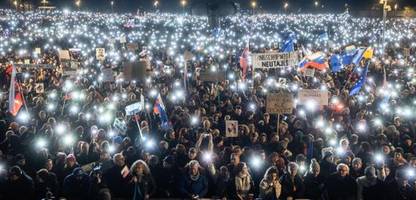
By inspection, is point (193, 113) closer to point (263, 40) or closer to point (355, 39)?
point (263, 40)

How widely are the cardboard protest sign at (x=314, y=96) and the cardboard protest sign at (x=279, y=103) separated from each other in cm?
158

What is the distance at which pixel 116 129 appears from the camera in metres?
14.3

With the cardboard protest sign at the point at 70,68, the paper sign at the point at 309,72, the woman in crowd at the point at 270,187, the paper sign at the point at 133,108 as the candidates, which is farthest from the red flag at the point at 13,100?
the paper sign at the point at 309,72

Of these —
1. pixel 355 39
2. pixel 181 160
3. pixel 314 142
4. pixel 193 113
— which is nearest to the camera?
pixel 181 160

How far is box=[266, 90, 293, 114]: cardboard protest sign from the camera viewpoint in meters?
14.0

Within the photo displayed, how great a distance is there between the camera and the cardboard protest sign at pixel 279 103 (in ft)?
45.8

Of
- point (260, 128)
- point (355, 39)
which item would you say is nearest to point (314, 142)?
point (260, 128)

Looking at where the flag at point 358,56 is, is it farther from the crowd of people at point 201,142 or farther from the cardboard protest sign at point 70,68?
the cardboard protest sign at point 70,68

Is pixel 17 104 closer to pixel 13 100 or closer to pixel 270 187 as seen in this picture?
pixel 13 100

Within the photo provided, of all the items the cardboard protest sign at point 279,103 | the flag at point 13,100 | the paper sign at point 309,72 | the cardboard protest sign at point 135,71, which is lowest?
the cardboard protest sign at point 279,103

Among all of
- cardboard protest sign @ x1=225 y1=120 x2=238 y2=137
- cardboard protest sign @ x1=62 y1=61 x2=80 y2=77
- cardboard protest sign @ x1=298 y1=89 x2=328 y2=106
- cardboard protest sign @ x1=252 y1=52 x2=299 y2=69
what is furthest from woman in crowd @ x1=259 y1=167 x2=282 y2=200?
cardboard protest sign @ x1=62 y1=61 x2=80 y2=77

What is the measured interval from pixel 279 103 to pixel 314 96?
1.81 meters

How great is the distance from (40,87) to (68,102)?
1192 mm

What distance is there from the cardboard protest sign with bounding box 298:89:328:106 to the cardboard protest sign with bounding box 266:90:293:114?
158cm
